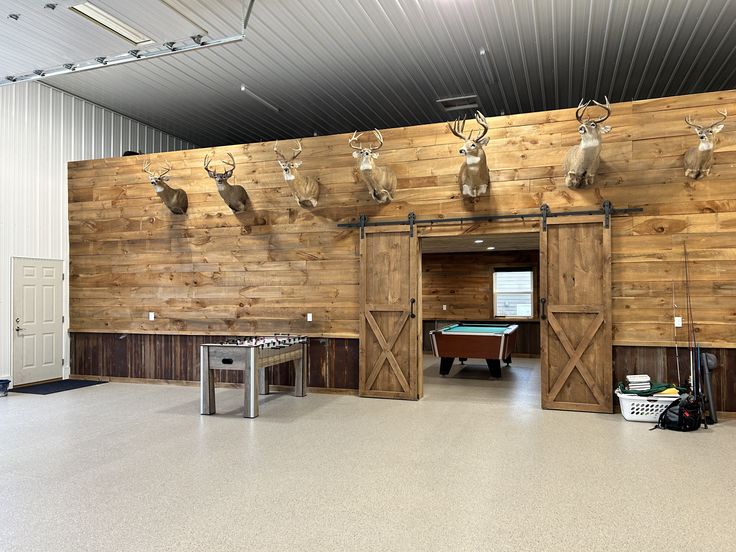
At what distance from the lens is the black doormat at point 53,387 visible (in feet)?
26.0

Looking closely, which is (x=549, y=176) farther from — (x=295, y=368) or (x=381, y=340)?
(x=295, y=368)

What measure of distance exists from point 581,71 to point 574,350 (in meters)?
4.24

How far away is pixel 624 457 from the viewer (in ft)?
15.2

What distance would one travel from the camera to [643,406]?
582 cm

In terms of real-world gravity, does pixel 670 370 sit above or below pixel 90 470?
above

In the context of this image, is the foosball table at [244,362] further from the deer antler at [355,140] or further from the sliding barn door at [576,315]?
the sliding barn door at [576,315]

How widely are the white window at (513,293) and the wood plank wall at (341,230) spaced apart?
5964 mm

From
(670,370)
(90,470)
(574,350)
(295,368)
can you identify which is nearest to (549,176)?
(574,350)

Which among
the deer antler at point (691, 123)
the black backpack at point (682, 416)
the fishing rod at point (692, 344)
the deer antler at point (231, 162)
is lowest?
the black backpack at point (682, 416)

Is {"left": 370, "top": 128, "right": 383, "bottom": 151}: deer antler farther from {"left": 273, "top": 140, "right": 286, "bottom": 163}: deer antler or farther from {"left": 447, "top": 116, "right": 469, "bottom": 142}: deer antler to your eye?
{"left": 273, "top": 140, "right": 286, "bottom": 163}: deer antler

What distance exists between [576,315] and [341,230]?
3250mm

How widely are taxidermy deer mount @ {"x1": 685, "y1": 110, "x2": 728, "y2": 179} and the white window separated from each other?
6.43 meters

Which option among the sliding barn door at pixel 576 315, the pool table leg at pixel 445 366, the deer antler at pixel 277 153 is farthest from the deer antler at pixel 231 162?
the pool table leg at pixel 445 366

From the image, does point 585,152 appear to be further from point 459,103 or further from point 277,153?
point 277,153
